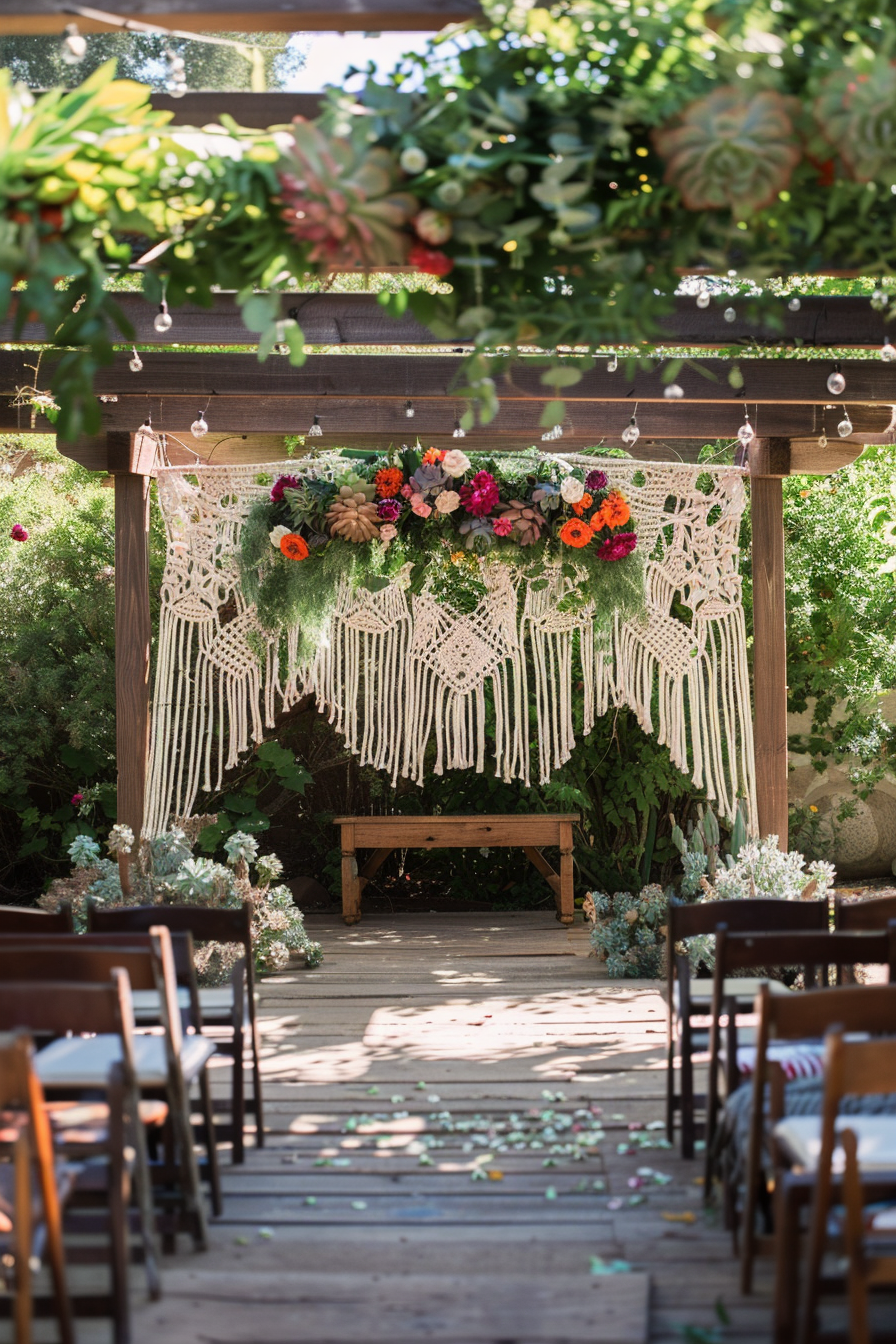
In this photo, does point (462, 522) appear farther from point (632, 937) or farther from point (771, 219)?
point (771, 219)

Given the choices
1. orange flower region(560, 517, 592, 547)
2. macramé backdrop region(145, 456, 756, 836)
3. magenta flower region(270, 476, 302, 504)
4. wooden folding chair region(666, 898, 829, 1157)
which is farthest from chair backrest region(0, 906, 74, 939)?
orange flower region(560, 517, 592, 547)

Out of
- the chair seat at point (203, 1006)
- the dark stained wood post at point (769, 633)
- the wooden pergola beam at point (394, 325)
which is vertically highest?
the wooden pergola beam at point (394, 325)

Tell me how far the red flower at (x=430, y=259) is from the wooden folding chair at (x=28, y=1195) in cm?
141

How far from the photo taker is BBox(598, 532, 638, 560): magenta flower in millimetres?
5137

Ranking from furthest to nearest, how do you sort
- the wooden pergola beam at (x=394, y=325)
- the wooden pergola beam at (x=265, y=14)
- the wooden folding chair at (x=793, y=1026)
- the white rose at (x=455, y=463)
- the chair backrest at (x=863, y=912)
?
the white rose at (x=455, y=463), the wooden pergola beam at (x=394, y=325), the chair backrest at (x=863, y=912), the wooden pergola beam at (x=265, y=14), the wooden folding chair at (x=793, y=1026)

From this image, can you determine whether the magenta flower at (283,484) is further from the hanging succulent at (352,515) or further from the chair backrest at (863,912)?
the chair backrest at (863,912)

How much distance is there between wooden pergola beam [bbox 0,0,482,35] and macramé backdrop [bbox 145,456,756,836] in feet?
10.0

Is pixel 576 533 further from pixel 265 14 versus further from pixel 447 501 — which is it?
pixel 265 14

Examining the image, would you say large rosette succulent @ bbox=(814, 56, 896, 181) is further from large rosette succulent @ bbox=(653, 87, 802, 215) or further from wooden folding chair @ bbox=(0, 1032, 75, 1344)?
wooden folding chair @ bbox=(0, 1032, 75, 1344)

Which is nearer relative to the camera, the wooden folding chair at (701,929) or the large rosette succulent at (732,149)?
the large rosette succulent at (732,149)

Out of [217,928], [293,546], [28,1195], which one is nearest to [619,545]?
[293,546]

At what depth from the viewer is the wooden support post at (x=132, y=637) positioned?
17.0 feet

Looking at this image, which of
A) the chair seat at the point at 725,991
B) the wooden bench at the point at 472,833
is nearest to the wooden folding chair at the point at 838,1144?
the chair seat at the point at 725,991

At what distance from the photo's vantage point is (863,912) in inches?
124
